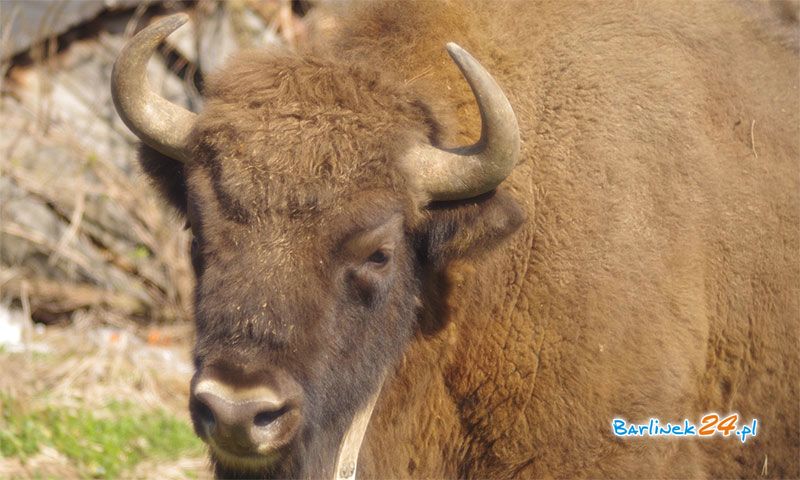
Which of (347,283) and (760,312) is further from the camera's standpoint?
(760,312)

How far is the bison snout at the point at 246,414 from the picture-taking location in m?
3.65

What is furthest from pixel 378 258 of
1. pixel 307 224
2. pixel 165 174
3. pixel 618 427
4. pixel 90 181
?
pixel 90 181

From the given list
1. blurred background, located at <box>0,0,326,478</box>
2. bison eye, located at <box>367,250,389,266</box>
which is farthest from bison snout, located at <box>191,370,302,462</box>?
blurred background, located at <box>0,0,326,478</box>

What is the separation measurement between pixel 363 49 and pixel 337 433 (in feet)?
5.47

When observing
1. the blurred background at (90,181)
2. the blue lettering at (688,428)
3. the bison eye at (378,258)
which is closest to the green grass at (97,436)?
the blurred background at (90,181)

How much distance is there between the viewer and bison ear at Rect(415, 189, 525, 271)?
13.9 feet

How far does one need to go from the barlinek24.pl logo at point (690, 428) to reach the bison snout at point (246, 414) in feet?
4.91

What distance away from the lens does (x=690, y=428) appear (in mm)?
4781

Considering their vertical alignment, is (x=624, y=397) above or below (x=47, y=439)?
above

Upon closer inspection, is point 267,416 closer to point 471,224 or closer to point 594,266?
point 471,224

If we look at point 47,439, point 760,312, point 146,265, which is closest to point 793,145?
point 760,312

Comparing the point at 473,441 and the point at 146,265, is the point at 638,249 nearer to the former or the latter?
the point at 473,441

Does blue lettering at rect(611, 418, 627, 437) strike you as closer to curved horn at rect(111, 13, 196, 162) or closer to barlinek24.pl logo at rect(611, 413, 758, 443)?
barlinek24.pl logo at rect(611, 413, 758, 443)

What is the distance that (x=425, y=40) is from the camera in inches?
185
